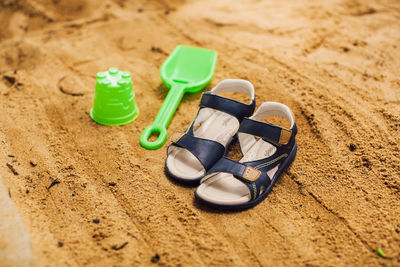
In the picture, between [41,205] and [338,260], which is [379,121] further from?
[41,205]

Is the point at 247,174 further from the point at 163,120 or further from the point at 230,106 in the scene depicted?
the point at 163,120

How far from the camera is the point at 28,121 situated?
2.18 m

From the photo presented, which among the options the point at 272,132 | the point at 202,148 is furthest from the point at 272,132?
the point at 202,148

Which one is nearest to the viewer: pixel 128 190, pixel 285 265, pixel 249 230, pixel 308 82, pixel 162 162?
pixel 285 265

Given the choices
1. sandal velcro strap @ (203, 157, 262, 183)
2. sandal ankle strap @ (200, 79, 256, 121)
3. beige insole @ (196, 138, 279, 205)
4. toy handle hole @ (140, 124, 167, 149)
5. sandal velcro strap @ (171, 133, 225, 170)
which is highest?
sandal ankle strap @ (200, 79, 256, 121)

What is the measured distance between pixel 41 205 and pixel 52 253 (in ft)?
1.00

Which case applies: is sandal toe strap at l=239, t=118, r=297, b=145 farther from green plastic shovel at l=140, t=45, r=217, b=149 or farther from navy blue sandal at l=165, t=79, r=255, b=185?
green plastic shovel at l=140, t=45, r=217, b=149

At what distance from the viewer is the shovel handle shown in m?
2.03

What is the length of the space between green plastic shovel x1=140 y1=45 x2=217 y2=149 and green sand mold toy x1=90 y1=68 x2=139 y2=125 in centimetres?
22

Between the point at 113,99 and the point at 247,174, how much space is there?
1.01m

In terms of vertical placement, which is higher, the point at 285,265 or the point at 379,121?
the point at 379,121

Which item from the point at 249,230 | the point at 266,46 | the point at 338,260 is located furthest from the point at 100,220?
the point at 266,46

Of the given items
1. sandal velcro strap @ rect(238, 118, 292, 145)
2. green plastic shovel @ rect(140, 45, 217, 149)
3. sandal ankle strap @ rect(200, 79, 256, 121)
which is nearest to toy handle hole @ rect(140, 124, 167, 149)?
green plastic shovel @ rect(140, 45, 217, 149)

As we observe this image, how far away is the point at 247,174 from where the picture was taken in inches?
65.1
